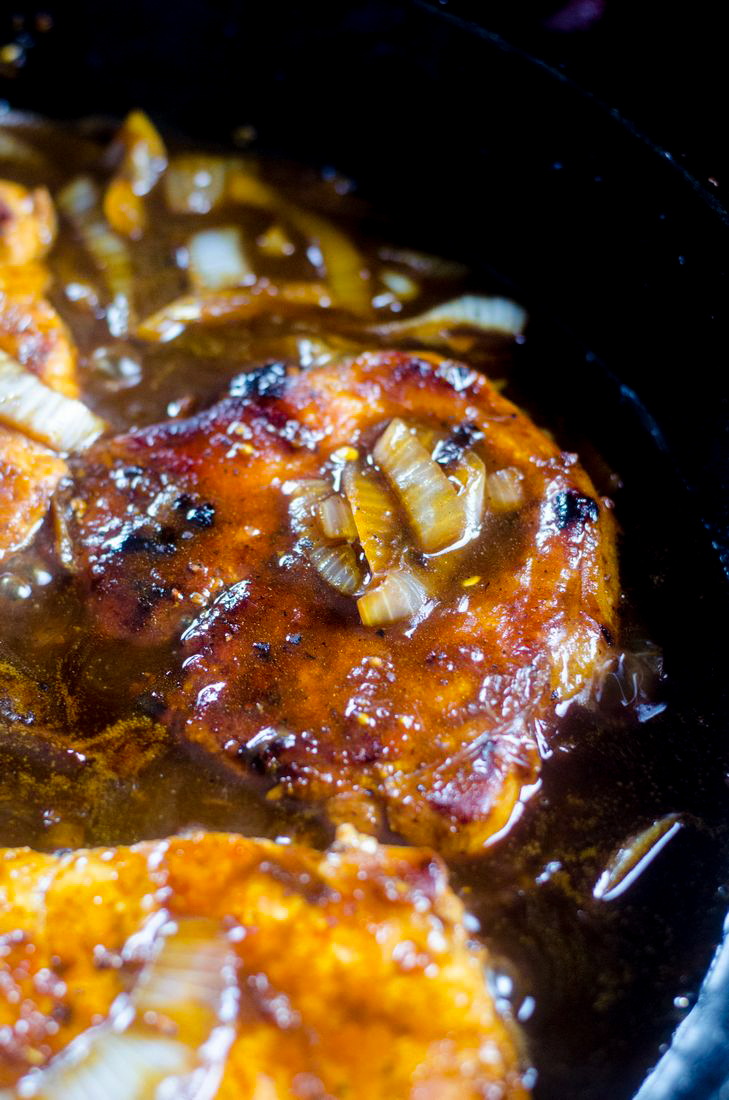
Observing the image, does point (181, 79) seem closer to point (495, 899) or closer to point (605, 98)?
point (605, 98)

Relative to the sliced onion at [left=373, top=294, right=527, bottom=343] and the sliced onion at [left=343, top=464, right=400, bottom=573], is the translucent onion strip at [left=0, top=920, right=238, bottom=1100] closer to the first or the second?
the sliced onion at [left=343, top=464, right=400, bottom=573]

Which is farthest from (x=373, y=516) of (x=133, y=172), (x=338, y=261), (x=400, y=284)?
(x=133, y=172)

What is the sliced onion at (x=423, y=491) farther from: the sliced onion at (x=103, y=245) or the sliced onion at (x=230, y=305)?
the sliced onion at (x=103, y=245)

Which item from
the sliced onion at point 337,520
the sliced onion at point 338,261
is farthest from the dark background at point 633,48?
the sliced onion at point 337,520

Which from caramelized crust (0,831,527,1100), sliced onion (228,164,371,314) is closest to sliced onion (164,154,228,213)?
sliced onion (228,164,371,314)

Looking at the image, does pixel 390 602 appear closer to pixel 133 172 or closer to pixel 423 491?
pixel 423 491

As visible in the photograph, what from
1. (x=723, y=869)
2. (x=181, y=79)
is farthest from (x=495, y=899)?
(x=181, y=79)

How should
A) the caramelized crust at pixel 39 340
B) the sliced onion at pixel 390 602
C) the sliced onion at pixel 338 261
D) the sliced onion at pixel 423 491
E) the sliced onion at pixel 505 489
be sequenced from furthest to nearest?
the sliced onion at pixel 338 261 < the caramelized crust at pixel 39 340 < the sliced onion at pixel 505 489 < the sliced onion at pixel 423 491 < the sliced onion at pixel 390 602
